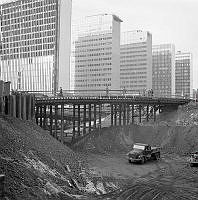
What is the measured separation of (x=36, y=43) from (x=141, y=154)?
4804 inches

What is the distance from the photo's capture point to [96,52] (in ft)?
561

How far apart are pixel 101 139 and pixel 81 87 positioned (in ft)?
403

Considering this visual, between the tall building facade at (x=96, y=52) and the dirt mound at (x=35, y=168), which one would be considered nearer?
the dirt mound at (x=35, y=168)

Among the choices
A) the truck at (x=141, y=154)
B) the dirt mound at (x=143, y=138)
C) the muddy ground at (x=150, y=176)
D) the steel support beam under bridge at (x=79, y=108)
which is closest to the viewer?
the muddy ground at (x=150, y=176)

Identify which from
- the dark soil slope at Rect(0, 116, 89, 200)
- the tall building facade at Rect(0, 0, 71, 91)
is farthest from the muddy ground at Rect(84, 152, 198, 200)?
the tall building facade at Rect(0, 0, 71, 91)

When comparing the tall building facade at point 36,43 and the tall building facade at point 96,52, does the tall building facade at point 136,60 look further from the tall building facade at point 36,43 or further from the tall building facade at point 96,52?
the tall building facade at point 36,43

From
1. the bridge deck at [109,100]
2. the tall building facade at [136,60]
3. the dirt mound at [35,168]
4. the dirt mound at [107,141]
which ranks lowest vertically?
the dirt mound at [107,141]

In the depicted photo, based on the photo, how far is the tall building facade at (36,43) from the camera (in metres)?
141

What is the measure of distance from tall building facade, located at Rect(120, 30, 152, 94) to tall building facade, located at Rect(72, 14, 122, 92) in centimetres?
2069

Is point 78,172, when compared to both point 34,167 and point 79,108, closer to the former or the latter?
point 34,167

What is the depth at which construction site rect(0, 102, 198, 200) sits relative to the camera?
2178cm

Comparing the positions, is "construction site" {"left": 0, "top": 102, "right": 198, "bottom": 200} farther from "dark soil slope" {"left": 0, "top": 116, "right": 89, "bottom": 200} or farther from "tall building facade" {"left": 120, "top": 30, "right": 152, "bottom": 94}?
"tall building facade" {"left": 120, "top": 30, "right": 152, "bottom": 94}

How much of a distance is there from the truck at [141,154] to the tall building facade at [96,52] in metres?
121

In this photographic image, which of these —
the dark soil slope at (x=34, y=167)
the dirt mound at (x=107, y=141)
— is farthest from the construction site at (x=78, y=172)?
the dirt mound at (x=107, y=141)
